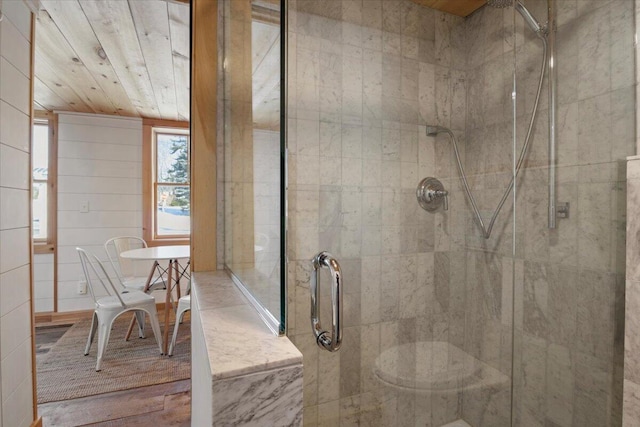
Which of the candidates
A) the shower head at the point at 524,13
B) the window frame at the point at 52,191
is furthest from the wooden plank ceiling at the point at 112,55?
the shower head at the point at 524,13

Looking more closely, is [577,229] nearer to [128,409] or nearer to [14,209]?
[14,209]

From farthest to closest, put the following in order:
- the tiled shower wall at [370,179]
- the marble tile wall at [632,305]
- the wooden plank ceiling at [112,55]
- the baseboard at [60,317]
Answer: the baseboard at [60,317], the wooden plank ceiling at [112,55], the tiled shower wall at [370,179], the marble tile wall at [632,305]

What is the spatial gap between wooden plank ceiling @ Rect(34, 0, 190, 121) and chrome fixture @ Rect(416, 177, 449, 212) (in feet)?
5.13

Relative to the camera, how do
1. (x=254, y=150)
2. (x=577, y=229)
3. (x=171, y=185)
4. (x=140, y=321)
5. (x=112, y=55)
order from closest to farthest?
(x=254, y=150) < (x=577, y=229) < (x=112, y=55) < (x=140, y=321) < (x=171, y=185)

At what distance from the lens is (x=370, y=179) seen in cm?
145

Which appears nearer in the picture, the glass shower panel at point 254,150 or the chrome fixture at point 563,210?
the glass shower panel at point 254,150

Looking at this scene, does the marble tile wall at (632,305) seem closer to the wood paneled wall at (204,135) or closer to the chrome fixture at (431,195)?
the chrome fixture at (431,195)

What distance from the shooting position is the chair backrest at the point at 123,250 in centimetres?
325

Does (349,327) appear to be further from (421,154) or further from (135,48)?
(135,48)

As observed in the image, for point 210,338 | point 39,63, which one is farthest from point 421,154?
point 39,63

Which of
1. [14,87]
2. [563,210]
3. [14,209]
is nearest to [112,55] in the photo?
[14,87]

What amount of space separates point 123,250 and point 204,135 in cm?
276

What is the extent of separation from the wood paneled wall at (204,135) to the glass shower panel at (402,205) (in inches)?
12.2

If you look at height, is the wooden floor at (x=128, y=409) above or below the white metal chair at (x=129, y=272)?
below
